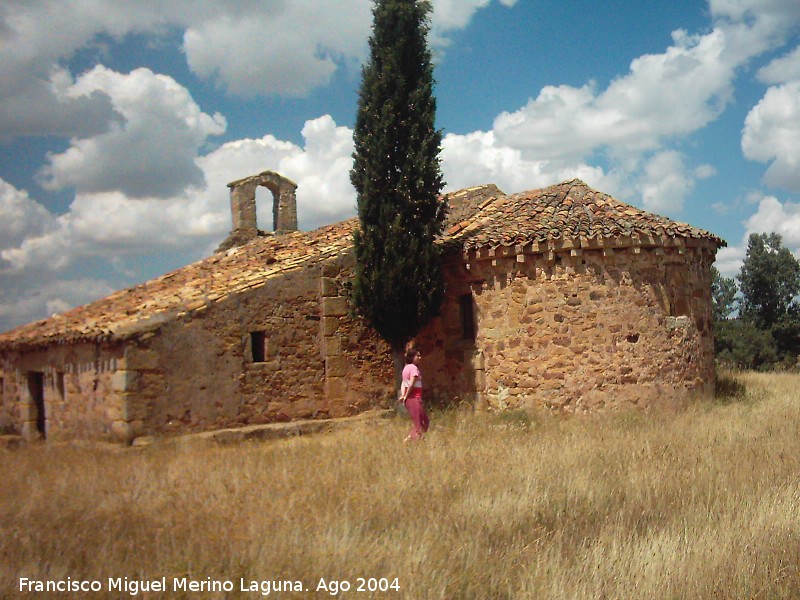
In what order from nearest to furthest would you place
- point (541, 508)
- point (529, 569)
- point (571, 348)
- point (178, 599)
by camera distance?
point (178, 599)
point (529, 569)
point (541, 508)
point (571, 348)

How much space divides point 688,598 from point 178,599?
362 centimetres

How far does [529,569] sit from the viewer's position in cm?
529

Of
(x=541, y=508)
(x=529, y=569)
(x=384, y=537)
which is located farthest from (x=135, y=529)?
(x=541, y=508)

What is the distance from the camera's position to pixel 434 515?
254 inches

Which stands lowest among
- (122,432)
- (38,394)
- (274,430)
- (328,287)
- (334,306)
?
(274,430)

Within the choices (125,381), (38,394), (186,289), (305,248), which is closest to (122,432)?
(125,381)

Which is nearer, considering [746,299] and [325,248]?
[325,248]

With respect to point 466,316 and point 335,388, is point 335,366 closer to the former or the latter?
point 335,388

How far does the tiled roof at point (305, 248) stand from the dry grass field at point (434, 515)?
2318 millimetres

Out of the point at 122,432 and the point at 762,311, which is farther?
the point at 762,311

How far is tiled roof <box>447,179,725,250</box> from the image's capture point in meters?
11.6

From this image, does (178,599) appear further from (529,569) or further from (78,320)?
(78,320)

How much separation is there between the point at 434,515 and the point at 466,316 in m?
6.95

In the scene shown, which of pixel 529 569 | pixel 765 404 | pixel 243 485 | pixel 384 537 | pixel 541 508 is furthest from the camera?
pixel 765 404
